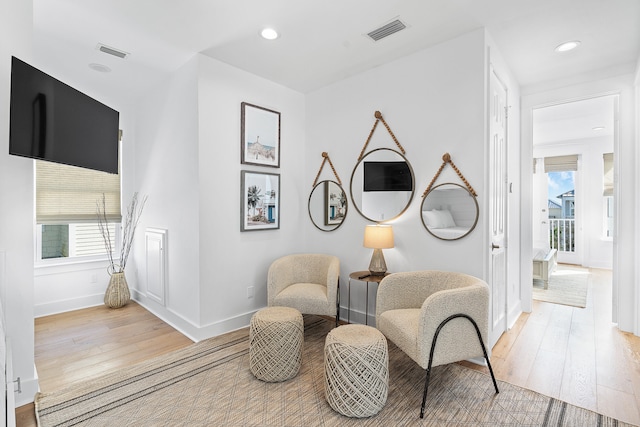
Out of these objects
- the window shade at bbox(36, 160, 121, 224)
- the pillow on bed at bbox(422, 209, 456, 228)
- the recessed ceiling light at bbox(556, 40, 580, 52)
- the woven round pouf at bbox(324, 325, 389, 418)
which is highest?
the recessed ceiling light at bbox(556, 40, 580, 52)

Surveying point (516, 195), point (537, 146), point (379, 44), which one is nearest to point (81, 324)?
point (379, 44)

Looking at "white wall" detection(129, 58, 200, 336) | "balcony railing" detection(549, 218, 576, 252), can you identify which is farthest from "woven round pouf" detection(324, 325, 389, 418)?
"balcony railing" detection(549, 218, 576, 252)

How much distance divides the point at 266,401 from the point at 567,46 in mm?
3631

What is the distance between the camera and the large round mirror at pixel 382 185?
9.62ft

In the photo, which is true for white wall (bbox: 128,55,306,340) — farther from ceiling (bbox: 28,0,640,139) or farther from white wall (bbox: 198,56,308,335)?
ceiling (bbox: 28,0,640,139)

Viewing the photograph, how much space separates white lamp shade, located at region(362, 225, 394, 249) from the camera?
9.34 ft

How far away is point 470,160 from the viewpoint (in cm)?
254

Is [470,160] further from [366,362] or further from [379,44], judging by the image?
[366,362]

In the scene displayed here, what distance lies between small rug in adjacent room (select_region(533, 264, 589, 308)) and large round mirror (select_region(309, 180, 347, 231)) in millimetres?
2904

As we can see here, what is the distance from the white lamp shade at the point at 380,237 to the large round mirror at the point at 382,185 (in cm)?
20

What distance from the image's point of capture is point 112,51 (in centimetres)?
284

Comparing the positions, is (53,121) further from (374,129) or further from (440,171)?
(440,171)

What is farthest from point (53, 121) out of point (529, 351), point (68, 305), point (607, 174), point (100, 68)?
point (607, 174)

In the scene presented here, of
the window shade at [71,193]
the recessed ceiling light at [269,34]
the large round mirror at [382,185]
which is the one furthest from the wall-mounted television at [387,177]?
the window shade at [71,193]
